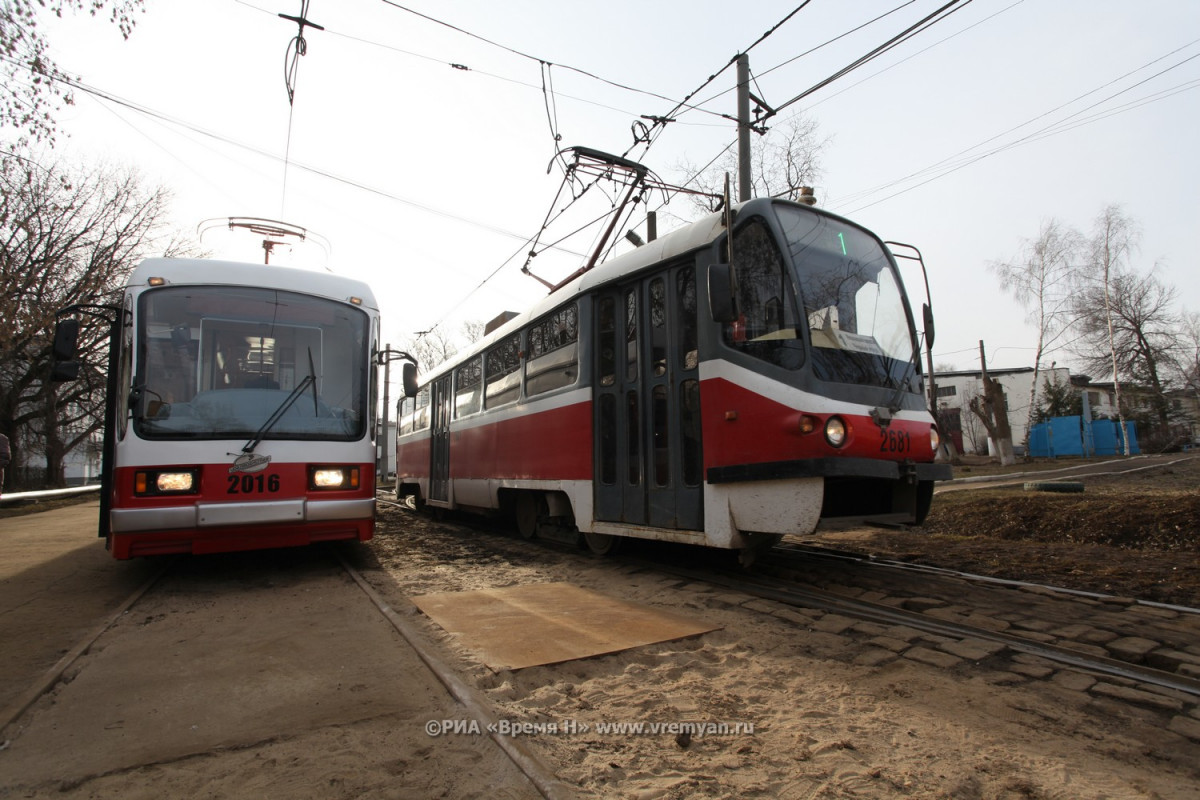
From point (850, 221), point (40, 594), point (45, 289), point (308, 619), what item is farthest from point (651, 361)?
point (45, 289)

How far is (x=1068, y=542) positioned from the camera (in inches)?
308

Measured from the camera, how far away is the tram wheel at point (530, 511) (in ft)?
28.8

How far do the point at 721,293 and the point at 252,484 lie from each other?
14.6 feet

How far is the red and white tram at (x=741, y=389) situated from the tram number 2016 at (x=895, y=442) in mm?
16

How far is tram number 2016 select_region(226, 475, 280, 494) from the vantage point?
580 cm

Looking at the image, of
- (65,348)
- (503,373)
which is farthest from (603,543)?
(65,348)

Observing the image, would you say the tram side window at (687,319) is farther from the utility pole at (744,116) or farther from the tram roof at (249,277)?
the utility pole at (744,116)

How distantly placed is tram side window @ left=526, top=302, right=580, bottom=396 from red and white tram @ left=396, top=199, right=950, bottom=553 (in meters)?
0.04

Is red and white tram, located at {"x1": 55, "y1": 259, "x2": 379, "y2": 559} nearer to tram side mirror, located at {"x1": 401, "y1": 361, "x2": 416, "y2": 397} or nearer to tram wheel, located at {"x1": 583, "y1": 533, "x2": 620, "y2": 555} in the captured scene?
tram side mirror, located at {"x1": 401, "y1": 361, "x2": 416, "y2": 397}

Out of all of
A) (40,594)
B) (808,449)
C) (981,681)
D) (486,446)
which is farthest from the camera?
(486,446)

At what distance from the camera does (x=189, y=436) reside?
5.77m

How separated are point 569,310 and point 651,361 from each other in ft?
5.41

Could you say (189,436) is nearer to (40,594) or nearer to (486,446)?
(40,594)

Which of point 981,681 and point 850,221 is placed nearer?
point 981,681
